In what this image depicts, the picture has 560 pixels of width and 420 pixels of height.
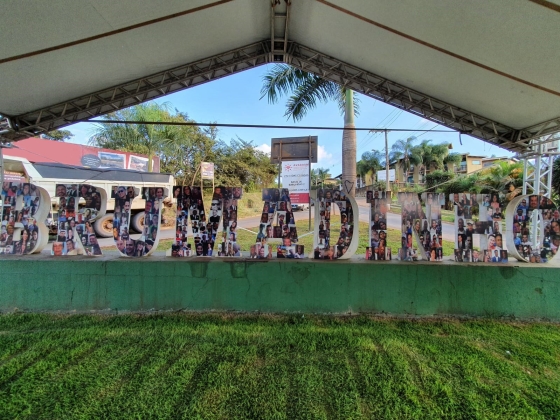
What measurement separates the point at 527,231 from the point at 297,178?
5010mm

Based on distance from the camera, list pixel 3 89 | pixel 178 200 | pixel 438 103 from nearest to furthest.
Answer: pixel 3 89 < pixel 178 200 < pixel 438 103

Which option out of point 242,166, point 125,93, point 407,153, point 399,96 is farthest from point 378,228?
point 407,153

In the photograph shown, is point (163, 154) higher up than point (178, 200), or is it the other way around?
point (163, 154)

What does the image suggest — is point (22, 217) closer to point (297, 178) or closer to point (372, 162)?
point (297, 178)

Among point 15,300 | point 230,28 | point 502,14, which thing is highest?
point 230,28

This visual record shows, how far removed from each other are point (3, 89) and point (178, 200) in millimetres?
2007

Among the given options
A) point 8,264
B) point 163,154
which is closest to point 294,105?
point 8,264

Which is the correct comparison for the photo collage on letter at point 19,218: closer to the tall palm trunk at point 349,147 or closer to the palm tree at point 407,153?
the tall palm trunk at point 349,147

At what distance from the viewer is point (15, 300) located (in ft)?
9.98

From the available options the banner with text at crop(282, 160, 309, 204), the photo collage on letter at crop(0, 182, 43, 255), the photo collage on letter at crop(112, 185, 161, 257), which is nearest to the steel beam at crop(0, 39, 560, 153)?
the photo collage on letter at crop(0, 182, 43, 255)

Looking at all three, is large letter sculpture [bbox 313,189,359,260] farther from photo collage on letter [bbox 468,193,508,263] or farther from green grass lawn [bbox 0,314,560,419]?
photo collage on letter [bbox 468,193,508,263]

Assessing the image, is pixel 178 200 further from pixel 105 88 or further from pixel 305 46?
pixel 305 46

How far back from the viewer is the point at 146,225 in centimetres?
324

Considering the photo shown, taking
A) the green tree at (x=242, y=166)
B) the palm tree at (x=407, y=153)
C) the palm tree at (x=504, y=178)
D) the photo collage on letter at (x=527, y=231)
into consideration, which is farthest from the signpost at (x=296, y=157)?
the palm tree at (x=407, y=153)
